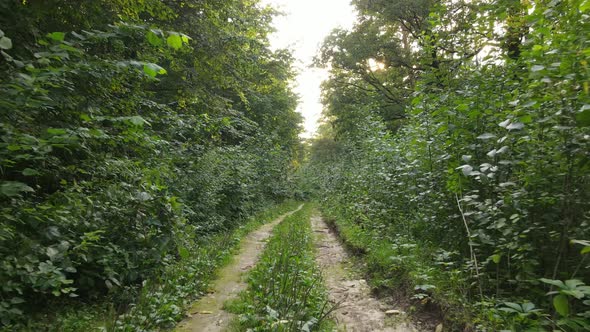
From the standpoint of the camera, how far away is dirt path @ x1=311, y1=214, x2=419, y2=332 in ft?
14.7

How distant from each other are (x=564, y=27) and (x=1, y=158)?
540 cm

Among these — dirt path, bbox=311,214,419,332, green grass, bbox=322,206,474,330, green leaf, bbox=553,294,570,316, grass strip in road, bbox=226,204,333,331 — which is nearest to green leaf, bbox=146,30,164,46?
grass strip in road, bbox=226,204,333,331

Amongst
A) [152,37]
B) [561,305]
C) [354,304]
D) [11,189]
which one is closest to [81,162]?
[11,189]

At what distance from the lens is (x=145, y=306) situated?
4.13 m

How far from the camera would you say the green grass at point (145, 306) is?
355 centimetres

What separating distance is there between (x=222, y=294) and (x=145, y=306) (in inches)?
61.7

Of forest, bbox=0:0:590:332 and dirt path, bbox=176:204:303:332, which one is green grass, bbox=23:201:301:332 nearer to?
forest, bbox=0:0:590:332

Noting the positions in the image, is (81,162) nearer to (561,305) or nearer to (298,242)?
(298,242)

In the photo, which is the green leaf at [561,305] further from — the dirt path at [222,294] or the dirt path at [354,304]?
the dirt path at [222,294]

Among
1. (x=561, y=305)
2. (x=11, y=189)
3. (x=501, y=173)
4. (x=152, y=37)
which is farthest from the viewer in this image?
(x=501, y=173)

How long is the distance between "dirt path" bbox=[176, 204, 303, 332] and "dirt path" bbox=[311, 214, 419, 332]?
61.1 inches

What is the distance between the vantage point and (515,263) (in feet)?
11.8

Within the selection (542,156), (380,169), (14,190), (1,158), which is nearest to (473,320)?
(542,156)

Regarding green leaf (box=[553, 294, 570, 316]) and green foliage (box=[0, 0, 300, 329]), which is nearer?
green leaf (box=[553, 294, 570, 316])
